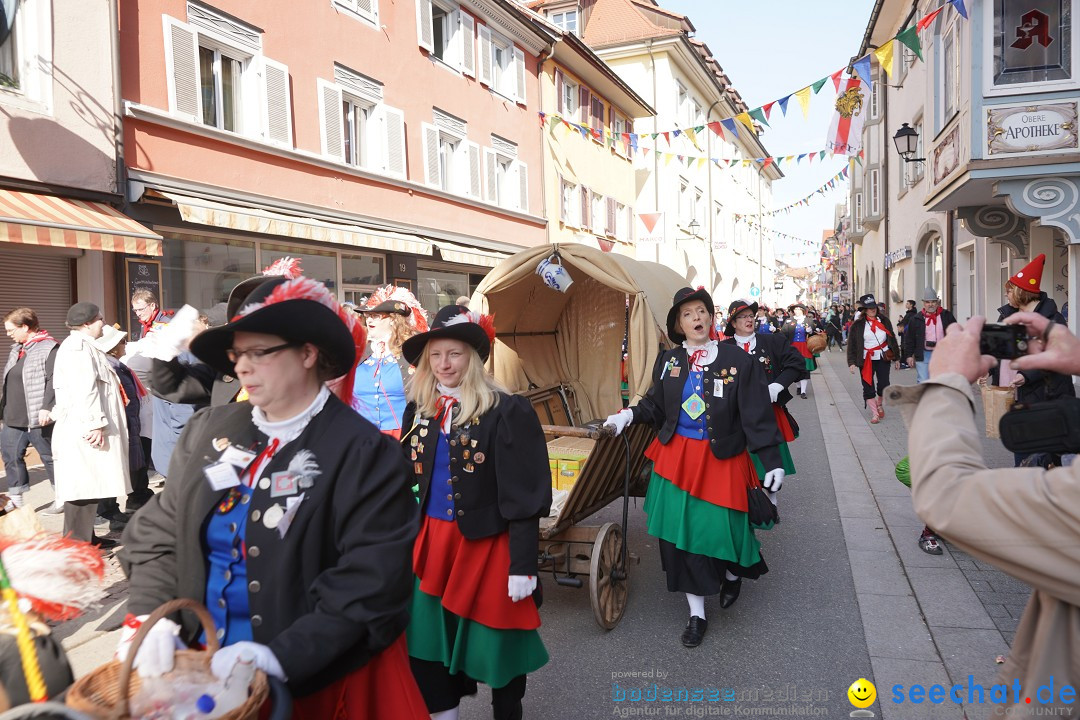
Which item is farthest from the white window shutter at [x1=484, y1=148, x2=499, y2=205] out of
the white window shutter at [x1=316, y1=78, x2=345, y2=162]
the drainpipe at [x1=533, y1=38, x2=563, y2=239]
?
the white window shutter at [x1=316, y1=78, x2=345, y2=162]

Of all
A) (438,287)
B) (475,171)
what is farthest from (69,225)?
(475,171)

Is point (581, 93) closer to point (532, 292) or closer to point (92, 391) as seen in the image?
point (532, 292)

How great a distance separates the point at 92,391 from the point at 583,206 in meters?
18.6

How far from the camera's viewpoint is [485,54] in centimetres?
1814

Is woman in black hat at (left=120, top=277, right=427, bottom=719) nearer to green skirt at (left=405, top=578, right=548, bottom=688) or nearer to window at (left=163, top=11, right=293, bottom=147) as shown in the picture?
green skirt at (left=405, top=578, right=548, bottom=688)

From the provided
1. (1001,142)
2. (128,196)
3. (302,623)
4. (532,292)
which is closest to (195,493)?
(302,623)

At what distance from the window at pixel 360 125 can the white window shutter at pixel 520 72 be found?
5446mm

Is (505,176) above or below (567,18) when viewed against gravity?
below

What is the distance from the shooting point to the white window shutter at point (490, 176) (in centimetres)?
1823

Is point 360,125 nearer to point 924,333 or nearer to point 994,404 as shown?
point 924,333

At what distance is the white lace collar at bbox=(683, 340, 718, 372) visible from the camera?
457 centimetres

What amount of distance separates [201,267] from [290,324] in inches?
393

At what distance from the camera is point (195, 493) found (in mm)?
2023

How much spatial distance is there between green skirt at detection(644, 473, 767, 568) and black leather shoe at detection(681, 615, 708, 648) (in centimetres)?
37
